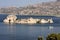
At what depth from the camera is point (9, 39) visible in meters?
51.4

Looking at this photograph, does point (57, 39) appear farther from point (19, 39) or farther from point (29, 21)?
point (29, 21)

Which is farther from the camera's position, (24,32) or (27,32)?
(24,32)

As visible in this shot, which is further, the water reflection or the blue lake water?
the water reflection

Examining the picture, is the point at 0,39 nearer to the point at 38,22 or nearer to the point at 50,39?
the point at 50,39

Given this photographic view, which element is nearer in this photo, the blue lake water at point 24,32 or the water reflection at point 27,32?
the blue lake water at point 24,32

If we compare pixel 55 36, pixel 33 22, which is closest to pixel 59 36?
pixel 55 36

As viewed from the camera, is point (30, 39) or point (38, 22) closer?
point (30, 39)

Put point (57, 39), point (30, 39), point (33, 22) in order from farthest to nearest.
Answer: point (33, 22) → point (30, 39) → point (57, 39)

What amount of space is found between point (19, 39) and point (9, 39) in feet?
5.76

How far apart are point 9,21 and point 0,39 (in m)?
66.7

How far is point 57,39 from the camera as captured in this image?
22531mm

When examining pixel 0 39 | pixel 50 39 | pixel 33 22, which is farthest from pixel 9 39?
pixel 33 22

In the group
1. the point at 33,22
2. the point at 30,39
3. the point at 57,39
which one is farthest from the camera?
the point at 33,22

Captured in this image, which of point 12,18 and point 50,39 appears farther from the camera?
point 12,18
